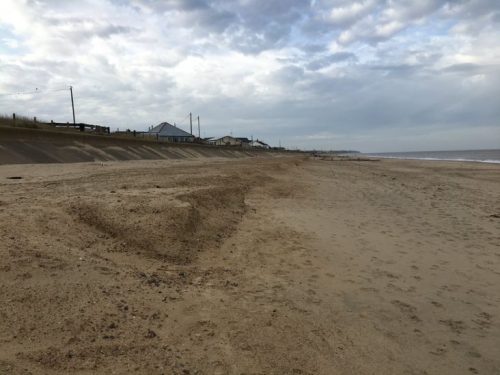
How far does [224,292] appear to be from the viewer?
16.1 feet

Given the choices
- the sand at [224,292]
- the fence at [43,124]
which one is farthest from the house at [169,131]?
the sand at [224,292]

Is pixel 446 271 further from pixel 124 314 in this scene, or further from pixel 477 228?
pixel 124 314

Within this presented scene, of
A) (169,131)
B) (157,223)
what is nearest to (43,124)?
(157,223)

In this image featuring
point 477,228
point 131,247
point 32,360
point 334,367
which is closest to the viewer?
point 32,360

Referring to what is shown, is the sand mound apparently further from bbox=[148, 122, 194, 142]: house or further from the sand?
bbox=[148, 122, 194, 142]: house

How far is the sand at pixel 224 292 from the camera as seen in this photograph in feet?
11.3

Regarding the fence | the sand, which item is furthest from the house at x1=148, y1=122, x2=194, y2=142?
the sand

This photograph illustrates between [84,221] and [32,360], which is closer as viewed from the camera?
[32,360]

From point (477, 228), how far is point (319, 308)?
259 inches

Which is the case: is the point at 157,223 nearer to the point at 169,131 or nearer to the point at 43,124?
the point at 43,124

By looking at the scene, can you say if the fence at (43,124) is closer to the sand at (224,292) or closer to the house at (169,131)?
the sand at (224,292)

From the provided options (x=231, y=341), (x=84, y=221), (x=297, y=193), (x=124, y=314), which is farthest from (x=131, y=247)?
(x=297, y=193)

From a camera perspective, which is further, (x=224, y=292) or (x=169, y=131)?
(x=169, y=131)

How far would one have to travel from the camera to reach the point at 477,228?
31.6 feet
